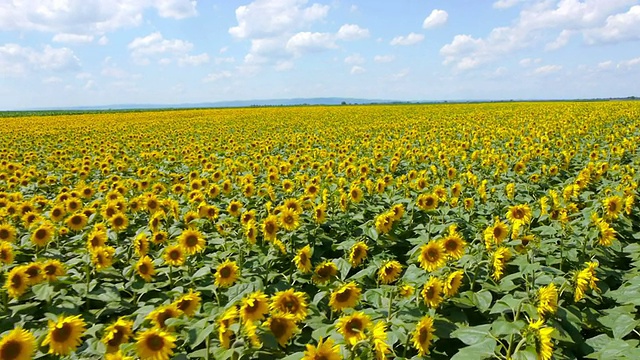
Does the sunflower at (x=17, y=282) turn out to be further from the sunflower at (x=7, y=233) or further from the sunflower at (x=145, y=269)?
the sunflower at (x=7, y=233)

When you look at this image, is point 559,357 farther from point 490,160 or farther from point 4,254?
point 490,160

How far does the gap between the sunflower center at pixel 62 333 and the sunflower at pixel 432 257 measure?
8.40 feet

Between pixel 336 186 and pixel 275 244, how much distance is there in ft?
8.35

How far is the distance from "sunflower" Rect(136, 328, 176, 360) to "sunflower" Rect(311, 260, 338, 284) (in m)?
1.36

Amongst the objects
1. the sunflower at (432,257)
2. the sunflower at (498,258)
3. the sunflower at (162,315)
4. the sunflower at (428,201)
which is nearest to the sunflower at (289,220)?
the sunflower at (432,257)

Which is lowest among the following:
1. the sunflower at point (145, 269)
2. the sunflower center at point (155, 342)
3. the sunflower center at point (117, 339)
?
the sunflower at point (145, 269)

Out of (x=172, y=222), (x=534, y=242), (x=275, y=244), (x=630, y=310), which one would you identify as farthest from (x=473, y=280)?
(x=172, y=222)

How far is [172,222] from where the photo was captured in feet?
18.5

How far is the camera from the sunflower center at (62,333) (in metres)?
2.51

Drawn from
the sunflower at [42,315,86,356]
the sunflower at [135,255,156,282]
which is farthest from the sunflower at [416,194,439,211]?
the sunflower at [42,315,86,356]

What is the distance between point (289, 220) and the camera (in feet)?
14.5

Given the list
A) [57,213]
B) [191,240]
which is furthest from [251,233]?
[57,213]

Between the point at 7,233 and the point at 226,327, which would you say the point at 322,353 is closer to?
the point at 226,327

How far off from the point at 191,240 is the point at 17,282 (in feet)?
4.61
